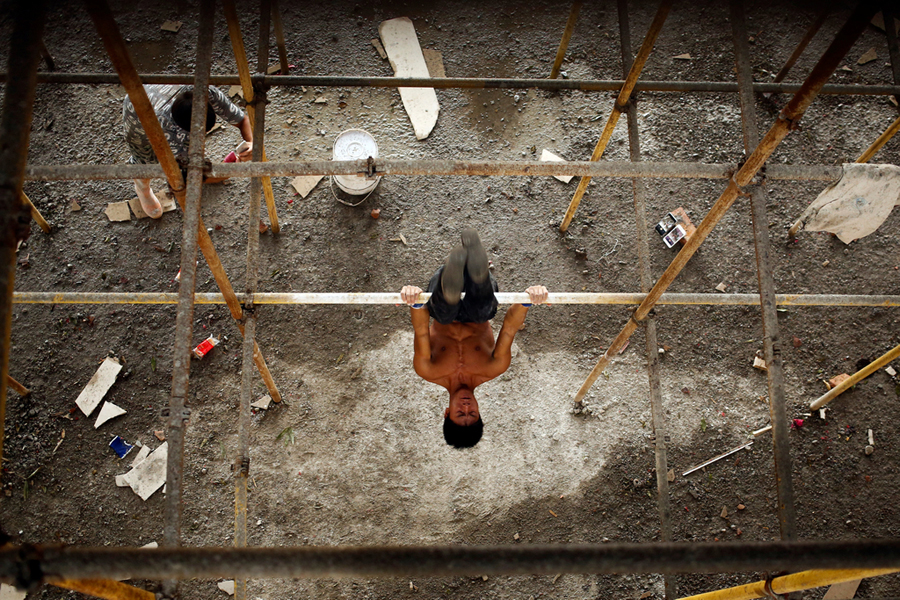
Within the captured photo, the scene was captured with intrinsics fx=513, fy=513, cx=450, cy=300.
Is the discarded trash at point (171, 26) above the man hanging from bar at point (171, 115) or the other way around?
above

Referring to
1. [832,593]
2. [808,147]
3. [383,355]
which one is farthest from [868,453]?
[383,355]

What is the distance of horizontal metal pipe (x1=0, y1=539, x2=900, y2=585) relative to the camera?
1597mm

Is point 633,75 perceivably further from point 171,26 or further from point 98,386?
point 171,26

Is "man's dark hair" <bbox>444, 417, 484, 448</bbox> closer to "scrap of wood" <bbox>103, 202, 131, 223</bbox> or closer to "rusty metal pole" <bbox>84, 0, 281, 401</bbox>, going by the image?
"rusty metal pole" <bbox>84, 0, 281, 401</bbox>

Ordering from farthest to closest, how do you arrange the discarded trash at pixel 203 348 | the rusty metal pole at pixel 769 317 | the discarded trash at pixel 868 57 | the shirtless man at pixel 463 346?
the discarded trash at pixel 868 57, the discarded trash at pixel 203 348, the shirtless man at pixel 463 346, the rusty metal pole at pixel 769 317

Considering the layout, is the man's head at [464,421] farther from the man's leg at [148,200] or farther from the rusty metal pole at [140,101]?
the man's leg at [148,200]

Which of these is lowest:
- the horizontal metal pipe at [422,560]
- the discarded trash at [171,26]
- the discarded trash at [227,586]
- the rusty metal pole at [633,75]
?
the discarded trash at [227,586]

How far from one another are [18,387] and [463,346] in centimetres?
425

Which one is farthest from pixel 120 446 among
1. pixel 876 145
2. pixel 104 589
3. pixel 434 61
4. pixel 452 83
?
pixel 876 145

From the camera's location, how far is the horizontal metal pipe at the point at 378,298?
3.71 m

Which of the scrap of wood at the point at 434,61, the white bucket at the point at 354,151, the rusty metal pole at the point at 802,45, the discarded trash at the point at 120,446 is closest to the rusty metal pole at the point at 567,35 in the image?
the scrap of wood at the point at 434,61

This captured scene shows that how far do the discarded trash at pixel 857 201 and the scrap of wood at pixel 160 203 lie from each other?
6108mm

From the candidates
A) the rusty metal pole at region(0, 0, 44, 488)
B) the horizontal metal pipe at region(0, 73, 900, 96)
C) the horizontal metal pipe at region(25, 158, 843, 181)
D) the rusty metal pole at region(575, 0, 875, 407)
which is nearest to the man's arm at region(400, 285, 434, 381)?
the horizontal metal pipe at region(25, 158, 843, 181)

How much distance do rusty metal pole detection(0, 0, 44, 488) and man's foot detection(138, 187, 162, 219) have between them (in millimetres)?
3942
